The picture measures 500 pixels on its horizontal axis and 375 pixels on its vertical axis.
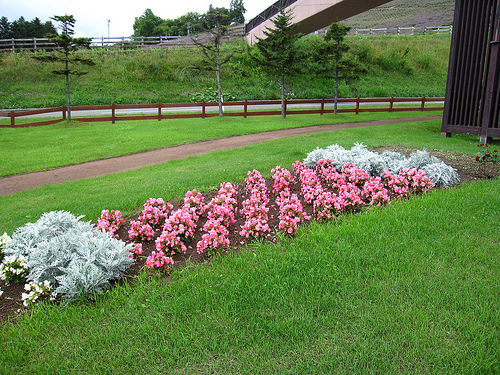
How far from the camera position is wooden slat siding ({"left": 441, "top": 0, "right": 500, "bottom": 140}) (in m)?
12.0

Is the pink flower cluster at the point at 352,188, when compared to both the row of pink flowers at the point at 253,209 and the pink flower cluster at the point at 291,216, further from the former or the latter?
the pink flower cluster at the point at 291,216

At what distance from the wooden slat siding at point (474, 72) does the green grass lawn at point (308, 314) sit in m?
9.80

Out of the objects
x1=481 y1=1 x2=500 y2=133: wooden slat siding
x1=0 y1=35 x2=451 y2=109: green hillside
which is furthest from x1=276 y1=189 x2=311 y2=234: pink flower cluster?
x1=0 y1=35 x2=451 y2=109: green hillside

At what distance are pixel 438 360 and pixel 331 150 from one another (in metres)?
5.84

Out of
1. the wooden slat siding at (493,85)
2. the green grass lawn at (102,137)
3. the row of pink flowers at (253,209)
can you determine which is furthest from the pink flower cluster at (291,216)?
the wooden slat siding at (493,85)

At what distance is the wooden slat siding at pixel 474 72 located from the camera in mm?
12031

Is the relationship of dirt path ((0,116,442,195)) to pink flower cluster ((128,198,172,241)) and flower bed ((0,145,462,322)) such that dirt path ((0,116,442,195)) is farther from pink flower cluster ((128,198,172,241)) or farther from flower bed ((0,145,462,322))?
pink flower cluster ((128,198,172,241))

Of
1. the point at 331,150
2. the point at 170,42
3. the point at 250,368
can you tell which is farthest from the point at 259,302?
the point at 170,42

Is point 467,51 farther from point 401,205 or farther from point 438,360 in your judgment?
point 438,360

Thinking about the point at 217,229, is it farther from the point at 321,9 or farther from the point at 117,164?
the point at 321,9

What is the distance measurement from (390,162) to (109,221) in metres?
5.27

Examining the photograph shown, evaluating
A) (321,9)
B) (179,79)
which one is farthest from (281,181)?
(179,79)

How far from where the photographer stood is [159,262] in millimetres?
3783

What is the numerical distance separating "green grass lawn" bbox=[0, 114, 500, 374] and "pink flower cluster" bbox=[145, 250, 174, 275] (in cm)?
17
